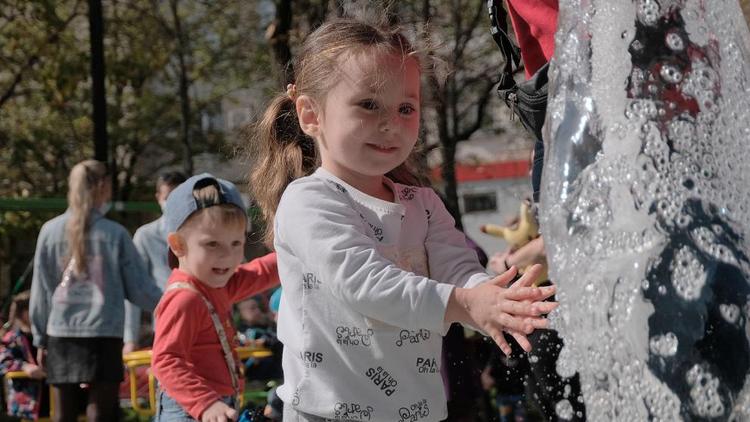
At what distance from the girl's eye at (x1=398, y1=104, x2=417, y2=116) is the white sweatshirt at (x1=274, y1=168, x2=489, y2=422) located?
21 centimetres

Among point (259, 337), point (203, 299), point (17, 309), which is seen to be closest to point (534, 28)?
point (203, 299)

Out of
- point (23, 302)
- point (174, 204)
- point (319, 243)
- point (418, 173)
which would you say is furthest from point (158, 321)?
Result: point (23, 302)

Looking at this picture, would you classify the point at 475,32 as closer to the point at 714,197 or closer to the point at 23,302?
the point at 23,302

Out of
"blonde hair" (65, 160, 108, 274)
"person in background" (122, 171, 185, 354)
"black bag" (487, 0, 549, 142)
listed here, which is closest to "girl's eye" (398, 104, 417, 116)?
"black bag" (487, 0, 549, 142)

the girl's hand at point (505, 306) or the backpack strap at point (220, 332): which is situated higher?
the girl's hand at point (505, 306)

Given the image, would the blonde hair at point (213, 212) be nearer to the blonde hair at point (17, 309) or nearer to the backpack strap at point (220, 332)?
the backpack strap at point (220, 332)

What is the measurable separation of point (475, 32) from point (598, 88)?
54.1 feet

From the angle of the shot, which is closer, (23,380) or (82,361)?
(82,361)

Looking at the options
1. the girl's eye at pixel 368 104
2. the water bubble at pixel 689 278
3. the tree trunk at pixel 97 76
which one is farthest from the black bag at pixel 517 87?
the tree trunk at pixel 97 76

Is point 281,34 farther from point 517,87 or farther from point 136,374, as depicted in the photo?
point 517,87

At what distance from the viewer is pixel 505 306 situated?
6.64 feet

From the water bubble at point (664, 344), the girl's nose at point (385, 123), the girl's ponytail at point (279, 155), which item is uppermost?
the girl's nose at point (385, 123)

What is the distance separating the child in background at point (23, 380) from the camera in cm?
684

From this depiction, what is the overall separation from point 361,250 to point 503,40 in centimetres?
106
